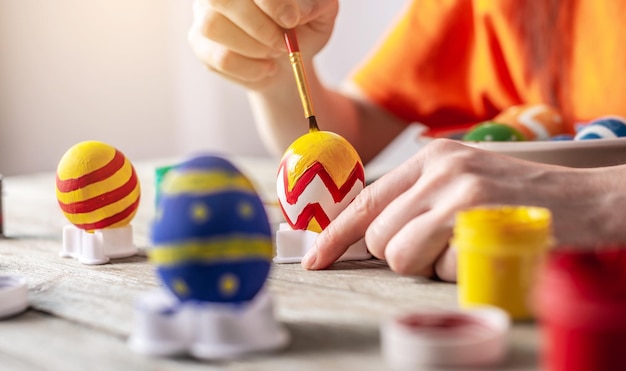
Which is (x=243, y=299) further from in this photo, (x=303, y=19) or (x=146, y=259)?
(x=303, y=19)

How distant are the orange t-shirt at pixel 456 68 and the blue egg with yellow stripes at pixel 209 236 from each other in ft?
3.41

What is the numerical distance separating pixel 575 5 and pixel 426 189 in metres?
0.95

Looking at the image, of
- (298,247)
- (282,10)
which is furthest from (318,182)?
(282,10)

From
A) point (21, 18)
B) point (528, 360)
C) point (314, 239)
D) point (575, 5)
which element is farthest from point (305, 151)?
point (21, 18)

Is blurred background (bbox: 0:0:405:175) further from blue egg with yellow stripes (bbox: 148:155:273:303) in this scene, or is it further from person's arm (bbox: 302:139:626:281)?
blue egg with yellow stripes (bbox: 148:155:273:303)

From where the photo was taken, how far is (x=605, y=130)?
110 centimetres

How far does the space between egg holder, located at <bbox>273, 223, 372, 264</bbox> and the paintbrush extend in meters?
0.16

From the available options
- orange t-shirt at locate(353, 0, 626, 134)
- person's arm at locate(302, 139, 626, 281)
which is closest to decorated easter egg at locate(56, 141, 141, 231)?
person's arm at locate(302, 139, 626, 281)

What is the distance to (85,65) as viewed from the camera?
2840 millimetres

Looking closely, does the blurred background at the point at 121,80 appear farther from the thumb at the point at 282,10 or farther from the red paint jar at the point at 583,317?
the red paint jar at the point at 583,317

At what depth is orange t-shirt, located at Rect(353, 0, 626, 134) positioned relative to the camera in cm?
158

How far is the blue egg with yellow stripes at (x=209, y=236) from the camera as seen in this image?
1.84ft

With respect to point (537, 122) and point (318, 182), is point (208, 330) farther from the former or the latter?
point (537, 122)

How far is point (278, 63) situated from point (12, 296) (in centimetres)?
79
